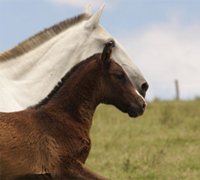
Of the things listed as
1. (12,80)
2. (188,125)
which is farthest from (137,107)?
(188,125)

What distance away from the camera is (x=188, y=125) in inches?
489

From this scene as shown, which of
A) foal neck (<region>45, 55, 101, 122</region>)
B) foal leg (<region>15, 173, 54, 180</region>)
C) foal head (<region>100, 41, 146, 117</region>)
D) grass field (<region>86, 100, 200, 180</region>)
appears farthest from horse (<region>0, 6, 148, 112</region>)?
grass field (<region>86, 100, 200, 180</region>)

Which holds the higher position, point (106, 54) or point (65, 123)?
point (106, 54)

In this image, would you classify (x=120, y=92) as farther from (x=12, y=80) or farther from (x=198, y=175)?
(x=198, y=175)

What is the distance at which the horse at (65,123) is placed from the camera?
14.2 ft

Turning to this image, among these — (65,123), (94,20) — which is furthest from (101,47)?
(65,123)

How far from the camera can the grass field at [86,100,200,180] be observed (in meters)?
7.93

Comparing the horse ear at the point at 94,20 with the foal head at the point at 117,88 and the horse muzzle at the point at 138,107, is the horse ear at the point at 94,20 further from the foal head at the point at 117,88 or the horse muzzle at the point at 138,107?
the horse muzzle at the point at 138,107

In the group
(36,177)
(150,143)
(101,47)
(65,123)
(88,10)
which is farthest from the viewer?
(150,143)

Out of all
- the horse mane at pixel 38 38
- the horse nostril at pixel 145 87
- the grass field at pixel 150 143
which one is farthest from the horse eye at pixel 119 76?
the grass field at pixel 150 143

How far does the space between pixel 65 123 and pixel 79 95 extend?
0.32m

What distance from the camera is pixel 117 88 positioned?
4.91m

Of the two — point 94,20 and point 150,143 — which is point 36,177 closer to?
point 94,20

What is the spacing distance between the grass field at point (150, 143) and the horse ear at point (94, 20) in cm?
274
